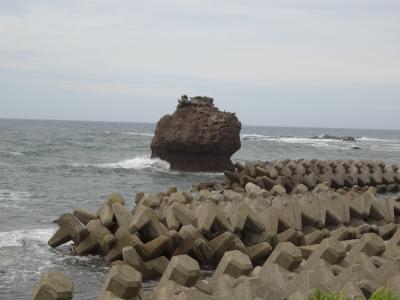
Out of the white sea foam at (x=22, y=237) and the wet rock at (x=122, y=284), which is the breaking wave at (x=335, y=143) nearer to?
the white sea foam at (x=22, y=237)

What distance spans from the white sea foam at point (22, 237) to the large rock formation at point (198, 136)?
16.9 m

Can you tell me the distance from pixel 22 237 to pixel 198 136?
17.7m

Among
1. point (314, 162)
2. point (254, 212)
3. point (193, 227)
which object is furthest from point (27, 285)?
point (314, 162)

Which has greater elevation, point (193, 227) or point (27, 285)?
point (193, 227)

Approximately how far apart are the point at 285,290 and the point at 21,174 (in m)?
23.1

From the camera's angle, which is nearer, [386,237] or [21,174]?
[386,237]

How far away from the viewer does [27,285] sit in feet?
29.3

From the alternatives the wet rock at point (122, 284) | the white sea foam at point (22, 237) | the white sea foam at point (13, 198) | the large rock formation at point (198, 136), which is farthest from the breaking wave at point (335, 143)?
the wet rock at point (122, 284)

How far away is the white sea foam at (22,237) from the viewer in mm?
11682

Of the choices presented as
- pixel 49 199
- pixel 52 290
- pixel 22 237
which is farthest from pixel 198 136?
pixel 52 290

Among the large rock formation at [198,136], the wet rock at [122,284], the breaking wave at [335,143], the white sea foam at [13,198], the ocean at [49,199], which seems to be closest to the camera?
the wet rock at [122,284]

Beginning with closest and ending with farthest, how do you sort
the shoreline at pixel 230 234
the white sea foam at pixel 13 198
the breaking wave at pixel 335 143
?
the shoreline at pixel 230 234
the white sea foam at pixel 13 198
the breaking wave at pixel 335 143

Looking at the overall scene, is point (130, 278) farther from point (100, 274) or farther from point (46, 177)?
point (46, 177)

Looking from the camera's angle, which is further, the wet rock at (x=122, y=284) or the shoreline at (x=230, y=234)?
the shoreline at (x=230, y=234)
